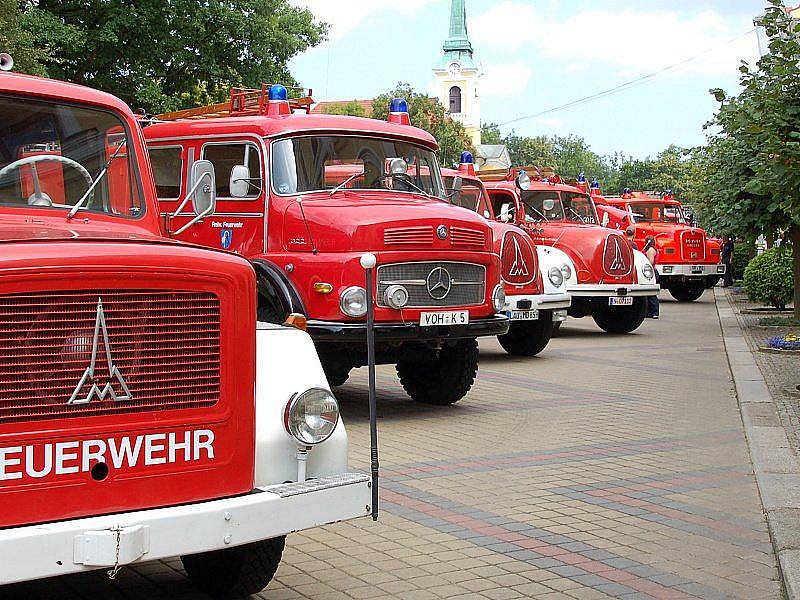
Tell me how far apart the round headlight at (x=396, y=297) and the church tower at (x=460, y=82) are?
10987 cm

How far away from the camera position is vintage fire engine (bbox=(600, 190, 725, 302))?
27000 millimetres

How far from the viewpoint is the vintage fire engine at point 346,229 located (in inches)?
379

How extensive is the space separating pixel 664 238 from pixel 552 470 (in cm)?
1996

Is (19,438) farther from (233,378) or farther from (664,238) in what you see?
(664,238)

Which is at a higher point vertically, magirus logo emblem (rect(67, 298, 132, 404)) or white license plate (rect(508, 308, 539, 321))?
magirus logo emblem (rect(67, 298, 132, 404))

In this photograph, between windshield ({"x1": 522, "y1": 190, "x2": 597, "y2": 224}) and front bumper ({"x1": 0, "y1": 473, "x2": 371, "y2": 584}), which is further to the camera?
windshield ({"x1": 522, "y1": 190, "x2": 597, "y2": 224})

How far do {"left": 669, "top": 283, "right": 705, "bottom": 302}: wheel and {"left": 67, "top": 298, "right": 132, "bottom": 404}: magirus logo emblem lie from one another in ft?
84.8

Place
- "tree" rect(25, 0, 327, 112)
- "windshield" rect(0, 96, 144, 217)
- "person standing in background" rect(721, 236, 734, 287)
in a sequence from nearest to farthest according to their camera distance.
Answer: "windshield" rect(0, 96, 144, 217)
"tree" rect(25, 0, 327, 112)
"person standing in background" rect(721, 236, 734, 287)

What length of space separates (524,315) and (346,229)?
5.39 meters

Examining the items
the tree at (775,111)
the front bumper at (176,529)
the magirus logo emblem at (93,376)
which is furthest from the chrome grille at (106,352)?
the tree at (775,111)

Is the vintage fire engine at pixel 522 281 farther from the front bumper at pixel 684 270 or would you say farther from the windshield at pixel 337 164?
the front bumper at pixel 684 270

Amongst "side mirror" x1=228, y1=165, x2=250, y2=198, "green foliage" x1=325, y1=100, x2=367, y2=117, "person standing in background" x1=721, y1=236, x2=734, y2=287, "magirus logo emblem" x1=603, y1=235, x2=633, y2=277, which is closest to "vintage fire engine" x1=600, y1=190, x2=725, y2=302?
"person standing in background" x1=721, y1=236, x2=734, y2=287

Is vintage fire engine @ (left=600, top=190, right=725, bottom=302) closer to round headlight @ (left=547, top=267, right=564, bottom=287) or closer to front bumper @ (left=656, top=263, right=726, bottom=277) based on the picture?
front bumper @ (left=656, top=263, right=726, bottom=277)

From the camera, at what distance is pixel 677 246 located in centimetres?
2703
